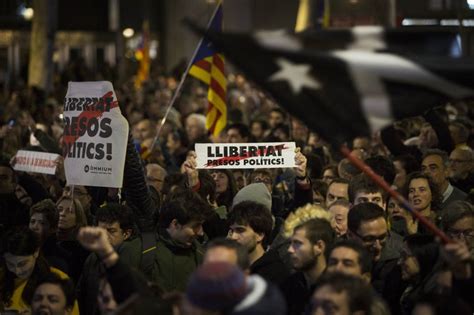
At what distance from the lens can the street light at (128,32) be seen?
189 ft

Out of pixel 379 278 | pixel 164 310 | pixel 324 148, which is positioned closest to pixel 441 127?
pixel 324 148

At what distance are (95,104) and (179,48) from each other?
5032cm

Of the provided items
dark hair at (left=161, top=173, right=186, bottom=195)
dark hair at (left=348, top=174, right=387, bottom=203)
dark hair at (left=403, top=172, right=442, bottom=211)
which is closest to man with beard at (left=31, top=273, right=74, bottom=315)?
dark hair at (left=348, top=174, right=387, bottom=203)

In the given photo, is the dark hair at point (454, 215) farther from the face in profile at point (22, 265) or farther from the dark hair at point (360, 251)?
the face in profile at point (22, 265)

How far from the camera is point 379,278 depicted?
Answer: 313 inches

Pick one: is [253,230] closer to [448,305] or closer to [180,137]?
[448,305]

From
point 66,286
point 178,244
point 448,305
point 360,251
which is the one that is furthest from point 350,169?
point 448,305

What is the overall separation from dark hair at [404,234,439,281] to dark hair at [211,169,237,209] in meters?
4.09

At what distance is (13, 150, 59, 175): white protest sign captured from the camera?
1212 cm

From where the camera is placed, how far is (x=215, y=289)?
5.24 metres

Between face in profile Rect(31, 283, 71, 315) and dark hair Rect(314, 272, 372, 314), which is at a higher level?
dark hair Rect(314, 272, 372, 314)

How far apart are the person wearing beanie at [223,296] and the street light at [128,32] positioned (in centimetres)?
5284

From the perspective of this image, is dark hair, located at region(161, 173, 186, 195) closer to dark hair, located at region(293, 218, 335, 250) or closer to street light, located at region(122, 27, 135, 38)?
dark hair, located at region(293, 218, 335, 250)

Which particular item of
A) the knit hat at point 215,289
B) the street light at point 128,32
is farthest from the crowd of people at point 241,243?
the street light at point 128,32
